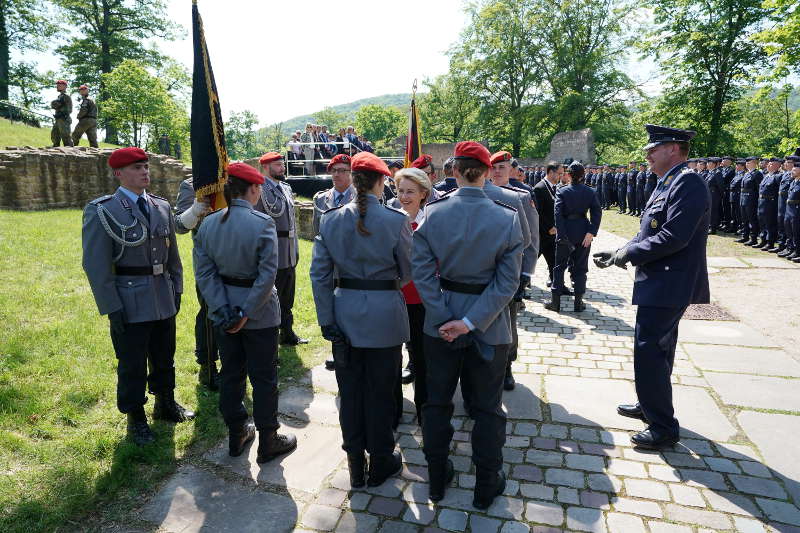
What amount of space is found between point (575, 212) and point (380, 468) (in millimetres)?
5092

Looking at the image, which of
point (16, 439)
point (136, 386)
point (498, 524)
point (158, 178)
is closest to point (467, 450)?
point (498, 524)

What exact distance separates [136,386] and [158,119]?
22183 millimetres

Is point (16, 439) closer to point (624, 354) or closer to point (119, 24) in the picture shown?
point (624, 354)

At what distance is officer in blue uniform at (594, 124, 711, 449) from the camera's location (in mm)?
3420

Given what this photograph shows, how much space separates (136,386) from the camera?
3627 millimetres

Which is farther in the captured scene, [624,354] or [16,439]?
[624,354]

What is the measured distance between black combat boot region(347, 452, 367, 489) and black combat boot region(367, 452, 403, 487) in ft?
0.17

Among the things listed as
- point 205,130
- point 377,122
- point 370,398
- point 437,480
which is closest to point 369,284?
point 370,398

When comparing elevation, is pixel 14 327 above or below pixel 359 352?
below

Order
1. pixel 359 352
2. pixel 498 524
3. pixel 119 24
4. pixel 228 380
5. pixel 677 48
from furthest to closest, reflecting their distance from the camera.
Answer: pixel 119 24, pixel 677 48, pixel 228 380, pixel 359 352, pixel 498 524

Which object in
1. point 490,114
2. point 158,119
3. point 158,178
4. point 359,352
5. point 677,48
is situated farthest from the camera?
point 490,114

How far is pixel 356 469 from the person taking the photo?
3.14 metres

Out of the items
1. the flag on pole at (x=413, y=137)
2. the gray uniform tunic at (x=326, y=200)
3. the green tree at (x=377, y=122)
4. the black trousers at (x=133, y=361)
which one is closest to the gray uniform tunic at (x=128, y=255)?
the black trousers at (x=133, y=361)

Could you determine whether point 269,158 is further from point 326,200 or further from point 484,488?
point 484,488
